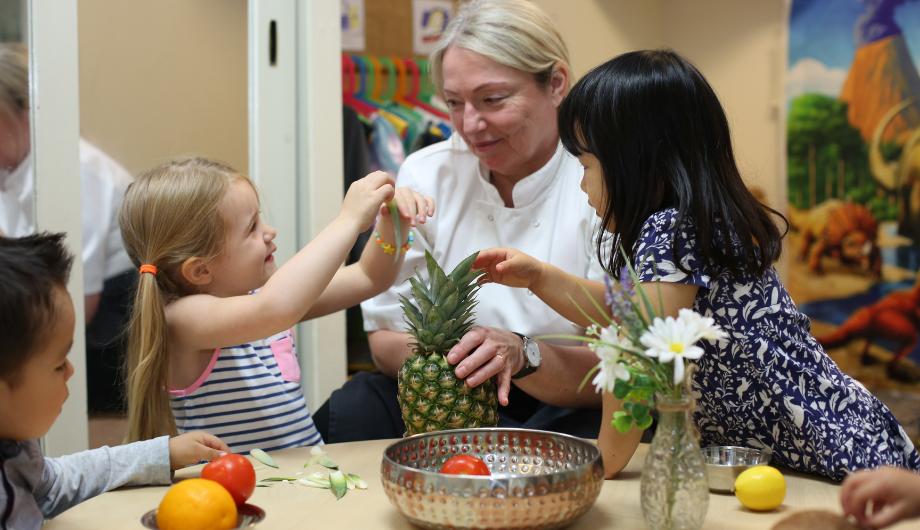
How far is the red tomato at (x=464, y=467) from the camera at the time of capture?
1.23 metres

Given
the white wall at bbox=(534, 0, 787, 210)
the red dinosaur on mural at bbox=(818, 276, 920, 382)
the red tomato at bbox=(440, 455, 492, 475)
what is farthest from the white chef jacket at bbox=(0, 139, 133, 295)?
the red dinosaur on mural at bbox=(818, 276, 920, 382)

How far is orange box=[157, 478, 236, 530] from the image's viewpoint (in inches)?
44.9

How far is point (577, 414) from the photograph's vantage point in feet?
6.86

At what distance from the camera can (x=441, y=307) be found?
155 centimetres

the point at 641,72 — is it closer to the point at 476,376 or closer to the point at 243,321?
the point at 476,376

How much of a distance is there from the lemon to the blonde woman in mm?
849

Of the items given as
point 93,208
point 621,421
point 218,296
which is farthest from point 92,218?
point 621,421

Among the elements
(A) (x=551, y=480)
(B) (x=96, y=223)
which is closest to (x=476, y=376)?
(A) (x=551, y=480)

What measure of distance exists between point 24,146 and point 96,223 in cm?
29

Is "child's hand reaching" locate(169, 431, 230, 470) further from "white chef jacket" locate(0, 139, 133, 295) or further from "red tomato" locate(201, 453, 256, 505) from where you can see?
"white chef jacket" locate(0, 139, 133, 295)

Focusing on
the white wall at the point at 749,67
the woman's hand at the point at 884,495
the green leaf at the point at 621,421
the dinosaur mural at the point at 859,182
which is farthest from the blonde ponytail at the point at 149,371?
the dinosaur mural at the point at 859,182

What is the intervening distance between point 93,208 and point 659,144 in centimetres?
181

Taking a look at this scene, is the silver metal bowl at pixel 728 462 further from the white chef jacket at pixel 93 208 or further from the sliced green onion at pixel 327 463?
the white chef jacket at pixel 93 208

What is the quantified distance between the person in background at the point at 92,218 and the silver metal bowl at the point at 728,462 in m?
1.78
